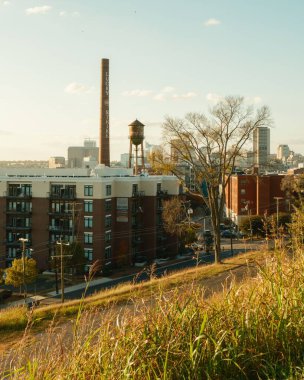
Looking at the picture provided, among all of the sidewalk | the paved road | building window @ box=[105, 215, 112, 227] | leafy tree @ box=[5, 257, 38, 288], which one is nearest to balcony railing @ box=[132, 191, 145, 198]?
building window @ box=[105, 215, 112, 227]

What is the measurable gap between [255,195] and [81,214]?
28.9 metres

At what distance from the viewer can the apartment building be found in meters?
41.0

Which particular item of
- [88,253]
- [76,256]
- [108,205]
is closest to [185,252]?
[108,205]

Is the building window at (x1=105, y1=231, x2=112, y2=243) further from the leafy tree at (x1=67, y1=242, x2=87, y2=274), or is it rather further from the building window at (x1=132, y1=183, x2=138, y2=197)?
the building window at (x1=132, y1=183, x2=138, y2=197)

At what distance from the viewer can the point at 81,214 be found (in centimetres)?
4106

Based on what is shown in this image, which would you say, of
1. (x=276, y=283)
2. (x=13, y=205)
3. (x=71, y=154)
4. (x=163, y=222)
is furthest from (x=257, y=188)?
(x=71, y=154)

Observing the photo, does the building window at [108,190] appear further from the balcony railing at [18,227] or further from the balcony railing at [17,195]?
the balcony railing at [18,227]

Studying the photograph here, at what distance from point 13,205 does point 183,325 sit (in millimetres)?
41548

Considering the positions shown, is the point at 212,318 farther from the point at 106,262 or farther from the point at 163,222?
the point at 163,222

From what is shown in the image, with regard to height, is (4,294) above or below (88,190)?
below

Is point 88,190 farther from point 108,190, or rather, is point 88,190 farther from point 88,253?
point 88,253

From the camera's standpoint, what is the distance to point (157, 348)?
14.2ft

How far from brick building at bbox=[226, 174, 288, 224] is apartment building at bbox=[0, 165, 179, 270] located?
16229 millimetres

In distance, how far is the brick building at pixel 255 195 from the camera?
5856cm
